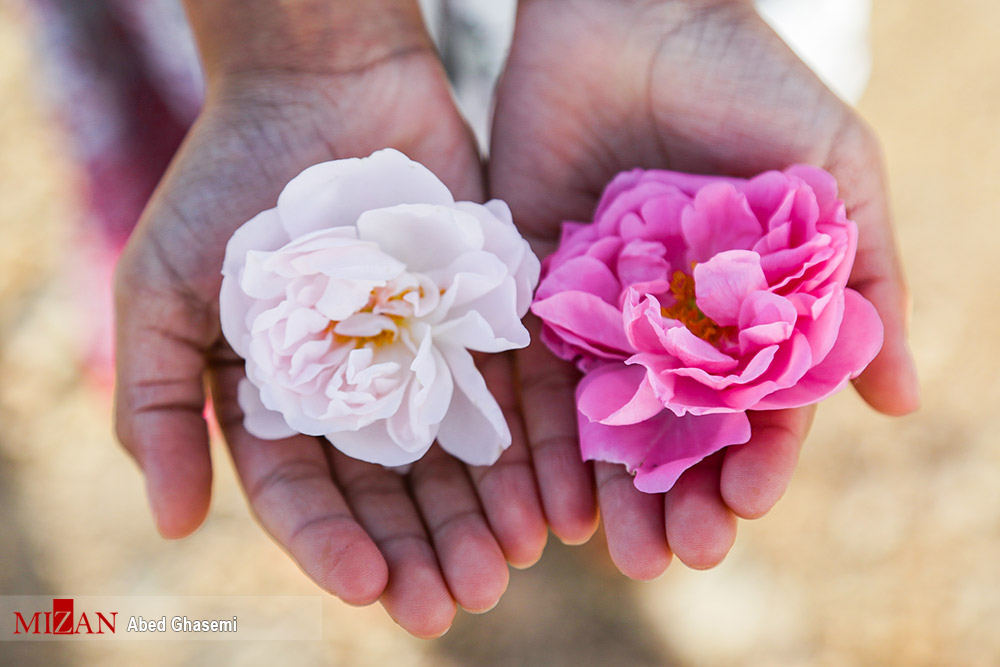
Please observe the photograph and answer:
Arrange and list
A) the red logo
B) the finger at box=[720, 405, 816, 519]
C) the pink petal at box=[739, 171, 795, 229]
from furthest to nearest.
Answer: the red logo → the pink petal at box=[739, 171, 795, 229] → the finger at box=[720, 405, 816, 519]

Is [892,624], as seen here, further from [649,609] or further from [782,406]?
[782,406]

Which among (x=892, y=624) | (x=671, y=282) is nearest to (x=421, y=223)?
(x=671, y=282)

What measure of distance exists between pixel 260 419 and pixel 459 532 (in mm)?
321

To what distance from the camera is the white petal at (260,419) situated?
1130 mm

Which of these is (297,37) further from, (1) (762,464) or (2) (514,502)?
(1) (762,464)

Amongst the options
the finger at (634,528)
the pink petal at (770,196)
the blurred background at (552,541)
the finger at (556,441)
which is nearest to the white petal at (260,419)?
the finger at (556,441)

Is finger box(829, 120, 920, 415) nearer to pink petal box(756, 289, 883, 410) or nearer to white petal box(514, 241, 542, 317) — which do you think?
A: pink petal box(756, 289, 883, 410)

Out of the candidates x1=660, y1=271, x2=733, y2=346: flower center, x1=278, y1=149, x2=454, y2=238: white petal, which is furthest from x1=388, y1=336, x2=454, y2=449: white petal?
x1=660, y1=271, x2=733, y2=346: flower center

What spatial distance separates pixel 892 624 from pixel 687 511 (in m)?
1.20

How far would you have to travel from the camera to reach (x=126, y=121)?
6.28ft

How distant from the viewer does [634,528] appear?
1033 mm

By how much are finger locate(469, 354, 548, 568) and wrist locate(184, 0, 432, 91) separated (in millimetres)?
739

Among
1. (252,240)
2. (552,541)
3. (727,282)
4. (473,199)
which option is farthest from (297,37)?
(552,541)

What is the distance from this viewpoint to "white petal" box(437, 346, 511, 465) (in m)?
1.09
